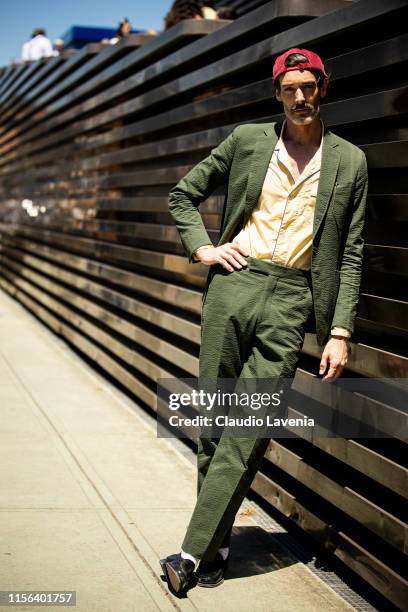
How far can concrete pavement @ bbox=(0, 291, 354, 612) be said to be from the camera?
12.0ft

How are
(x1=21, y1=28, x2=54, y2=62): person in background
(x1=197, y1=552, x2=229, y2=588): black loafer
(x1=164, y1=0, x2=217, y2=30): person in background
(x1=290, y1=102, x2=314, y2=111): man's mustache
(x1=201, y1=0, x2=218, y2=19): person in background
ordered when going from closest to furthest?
(x1=290, y1=102, x2=314, y2=111): man's mustache
(x1=197, y1=552, x2=229, y2=588): black loafer
(x1=164, y1=0, x2=217, y2=30): person in background
(x1=201, y1=0, x2=218, y2=19): person in background
(x1=21, y1=28, x2=54, y2=62): person in background

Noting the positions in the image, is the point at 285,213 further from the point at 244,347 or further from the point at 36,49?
the point at 36,49

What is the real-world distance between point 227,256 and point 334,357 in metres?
0.59

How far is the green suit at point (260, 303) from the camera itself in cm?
359

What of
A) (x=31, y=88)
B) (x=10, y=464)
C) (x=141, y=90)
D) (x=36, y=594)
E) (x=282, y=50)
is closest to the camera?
(x=36, y=594)

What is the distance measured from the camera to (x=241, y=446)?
3.64 metres

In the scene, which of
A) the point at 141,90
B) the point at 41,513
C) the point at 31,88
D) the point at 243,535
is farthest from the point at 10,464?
the point at 31,88

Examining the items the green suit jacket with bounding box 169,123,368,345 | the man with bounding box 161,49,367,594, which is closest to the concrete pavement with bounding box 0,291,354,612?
the man with bounding box 161,49,367,594

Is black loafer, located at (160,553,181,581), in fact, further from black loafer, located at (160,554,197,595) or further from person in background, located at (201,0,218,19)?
person in background, located at (201,0,218,19)

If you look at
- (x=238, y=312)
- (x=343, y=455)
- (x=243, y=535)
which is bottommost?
(x=243, y=535)

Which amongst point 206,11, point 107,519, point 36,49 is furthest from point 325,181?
point 36,49

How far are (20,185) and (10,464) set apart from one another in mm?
9717

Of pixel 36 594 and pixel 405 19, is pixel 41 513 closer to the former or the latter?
pixel 36 594

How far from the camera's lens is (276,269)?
3.68 meters
